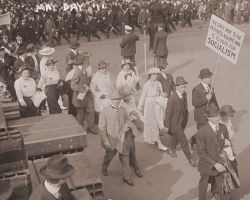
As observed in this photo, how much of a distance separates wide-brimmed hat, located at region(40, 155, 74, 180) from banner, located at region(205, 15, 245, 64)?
519 centimetres

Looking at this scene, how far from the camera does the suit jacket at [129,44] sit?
1648 centimetres

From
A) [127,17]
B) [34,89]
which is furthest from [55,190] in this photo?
[127,17]

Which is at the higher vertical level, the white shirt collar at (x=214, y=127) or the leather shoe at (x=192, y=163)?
the white shirt collar at (x=214, y=127)

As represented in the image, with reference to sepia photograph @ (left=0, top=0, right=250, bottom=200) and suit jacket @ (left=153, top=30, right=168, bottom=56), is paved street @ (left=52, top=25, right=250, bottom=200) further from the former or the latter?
suit jacket @ (left=153, top=30, right=168, bottom=56)

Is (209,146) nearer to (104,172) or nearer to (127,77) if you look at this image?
(104,172)

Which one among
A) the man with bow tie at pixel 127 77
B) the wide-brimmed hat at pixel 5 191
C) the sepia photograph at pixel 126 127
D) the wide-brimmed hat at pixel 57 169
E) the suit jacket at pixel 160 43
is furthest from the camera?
the suit jacket at pixel 160 43

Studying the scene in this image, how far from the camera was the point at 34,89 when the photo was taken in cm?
1097

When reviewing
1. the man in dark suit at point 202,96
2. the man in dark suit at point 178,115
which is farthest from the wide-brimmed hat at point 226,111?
the man in dark suit at point 202,96

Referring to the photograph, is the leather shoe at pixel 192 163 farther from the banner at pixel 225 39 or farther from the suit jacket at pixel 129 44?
the suit jacket at pixel 129 44

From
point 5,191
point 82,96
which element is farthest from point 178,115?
point 5,191

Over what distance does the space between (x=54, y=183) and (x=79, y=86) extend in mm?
6274

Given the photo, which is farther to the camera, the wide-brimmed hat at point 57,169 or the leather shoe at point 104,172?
the leather shoe at point 104,172

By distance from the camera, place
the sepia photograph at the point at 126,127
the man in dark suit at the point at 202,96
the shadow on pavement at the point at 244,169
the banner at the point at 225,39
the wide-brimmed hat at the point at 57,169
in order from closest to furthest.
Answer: the wide-brimmed hat at the point at 57,169
the sepia photograph at the point at 126,127
the shadow on pavement at the point at 244,169
the banner at the point at 225,39
the man in dark suit at the point at 202,96

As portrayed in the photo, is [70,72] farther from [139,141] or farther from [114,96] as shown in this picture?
[114,96]
